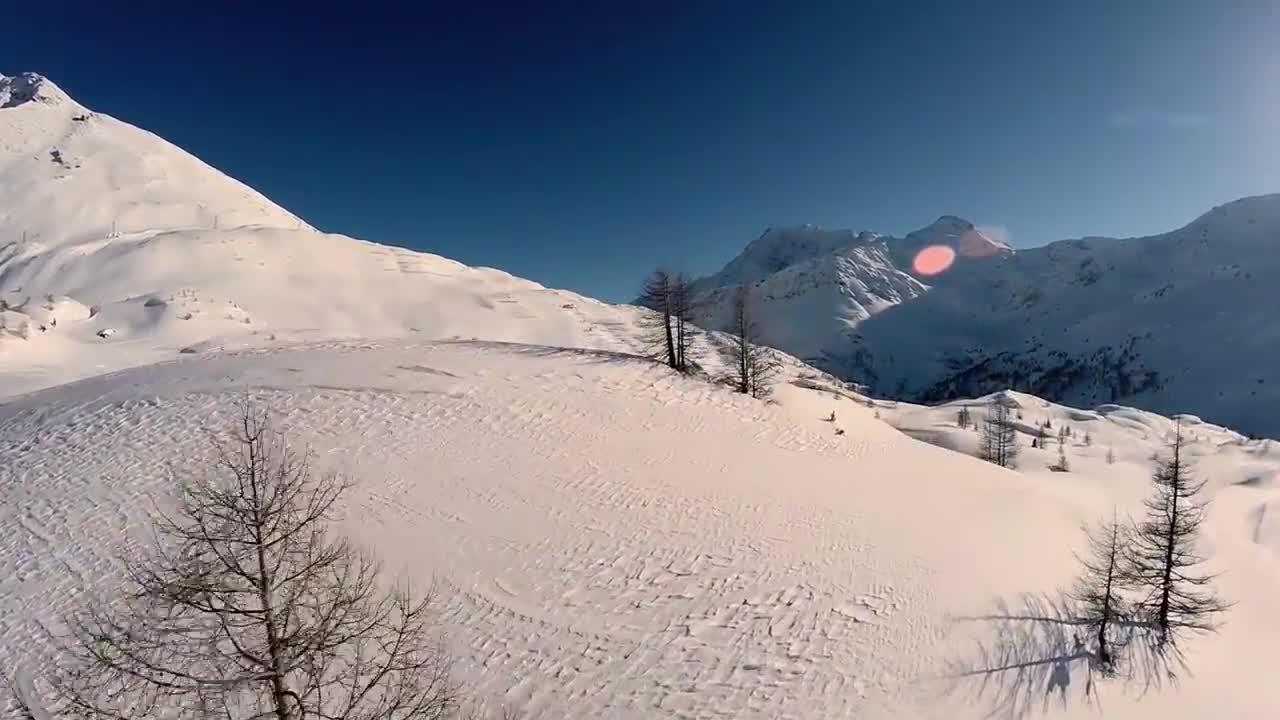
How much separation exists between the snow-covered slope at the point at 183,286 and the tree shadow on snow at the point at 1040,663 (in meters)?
52.2

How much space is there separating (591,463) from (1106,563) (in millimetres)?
23463

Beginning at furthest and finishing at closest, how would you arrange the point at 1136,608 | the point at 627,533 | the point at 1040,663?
the point at 1136,608 → the point at 627,533 → the point at 1040,663

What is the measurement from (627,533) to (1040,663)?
1333 centimetres

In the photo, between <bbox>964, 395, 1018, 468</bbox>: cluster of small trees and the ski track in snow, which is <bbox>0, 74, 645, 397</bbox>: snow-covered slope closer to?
the ski track in snow

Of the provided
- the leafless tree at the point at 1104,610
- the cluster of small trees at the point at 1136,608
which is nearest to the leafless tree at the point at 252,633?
the leafless tree at the point at 1104,610

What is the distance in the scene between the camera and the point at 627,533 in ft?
65.1

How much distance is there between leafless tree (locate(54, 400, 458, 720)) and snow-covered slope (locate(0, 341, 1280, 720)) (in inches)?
51.1

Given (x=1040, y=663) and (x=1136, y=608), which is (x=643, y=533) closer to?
(x=1040, y=663)

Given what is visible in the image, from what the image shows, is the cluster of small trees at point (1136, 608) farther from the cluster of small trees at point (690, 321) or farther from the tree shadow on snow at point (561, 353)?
the tree shadow on snow at point (561, 353)

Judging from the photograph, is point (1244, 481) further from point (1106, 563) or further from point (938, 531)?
point (938, 531)

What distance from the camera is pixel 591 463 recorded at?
24047 mm

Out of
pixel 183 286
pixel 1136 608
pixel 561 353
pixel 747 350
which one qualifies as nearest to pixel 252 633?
pixel 561 353

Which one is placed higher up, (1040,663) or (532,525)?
(532,525)

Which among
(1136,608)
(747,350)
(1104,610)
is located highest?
(747,350)
